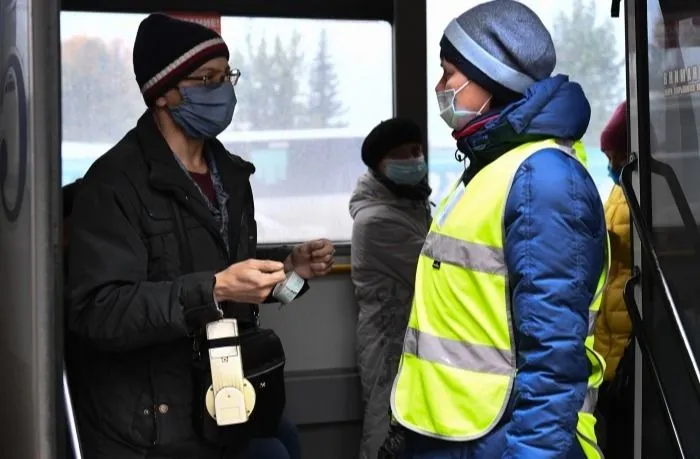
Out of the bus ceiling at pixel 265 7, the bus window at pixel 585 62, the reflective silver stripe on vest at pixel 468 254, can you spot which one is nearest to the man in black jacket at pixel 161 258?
the reflective silver stripe on vest at pixel 468 254

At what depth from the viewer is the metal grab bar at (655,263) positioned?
7.23 feet

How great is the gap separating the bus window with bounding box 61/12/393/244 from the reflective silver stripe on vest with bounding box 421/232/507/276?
2803mm

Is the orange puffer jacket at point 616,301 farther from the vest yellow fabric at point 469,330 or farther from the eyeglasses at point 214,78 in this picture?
the eyeglasses at point 214,78

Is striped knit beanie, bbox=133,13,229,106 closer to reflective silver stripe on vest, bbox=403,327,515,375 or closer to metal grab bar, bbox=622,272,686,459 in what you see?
reflective silver stripe on vest, bbox=403,327,515,375

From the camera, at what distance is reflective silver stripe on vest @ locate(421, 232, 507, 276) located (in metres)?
2.02

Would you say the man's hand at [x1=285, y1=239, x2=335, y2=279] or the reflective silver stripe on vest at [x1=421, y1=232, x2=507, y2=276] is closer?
the reflective silver stripe on vest at [x1=421, y1=232, x2=507, y2=276]

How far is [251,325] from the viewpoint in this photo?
2664 millimetres

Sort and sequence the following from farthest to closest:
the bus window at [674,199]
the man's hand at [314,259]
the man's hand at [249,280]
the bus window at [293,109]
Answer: the bus window at [293,109] < the man's hand at [314,259] < the bus window at [674,199] < the man's hand at [249,280]

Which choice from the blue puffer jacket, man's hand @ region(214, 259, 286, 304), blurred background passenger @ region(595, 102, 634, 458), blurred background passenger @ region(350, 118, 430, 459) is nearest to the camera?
the blue puffer jacket

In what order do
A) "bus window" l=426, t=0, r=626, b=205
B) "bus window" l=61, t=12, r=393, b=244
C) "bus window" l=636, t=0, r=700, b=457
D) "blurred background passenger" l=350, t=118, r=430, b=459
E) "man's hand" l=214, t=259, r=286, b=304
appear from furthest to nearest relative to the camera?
1. "bus window" l=426, t=0, r=626, b=205
2. "bus window" l=61, t=12, r=393, b=244
3. "blurred background passenger" l=350, t=118, r=430, b=459
4. "bus window" l=636, t=0, r=700, b=457
5. "man's hand" l=214, t=259, r=286, b=304

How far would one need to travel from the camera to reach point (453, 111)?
87.5 inches


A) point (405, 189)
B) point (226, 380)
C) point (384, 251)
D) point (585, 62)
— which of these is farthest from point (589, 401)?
point (585, 62)

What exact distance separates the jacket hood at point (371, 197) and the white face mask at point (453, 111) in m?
2.23

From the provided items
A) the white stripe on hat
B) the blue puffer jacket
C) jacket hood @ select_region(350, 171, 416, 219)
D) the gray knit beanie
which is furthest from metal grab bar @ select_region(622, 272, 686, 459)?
jacket hood @ select_region(350, 171, 416, 219)
